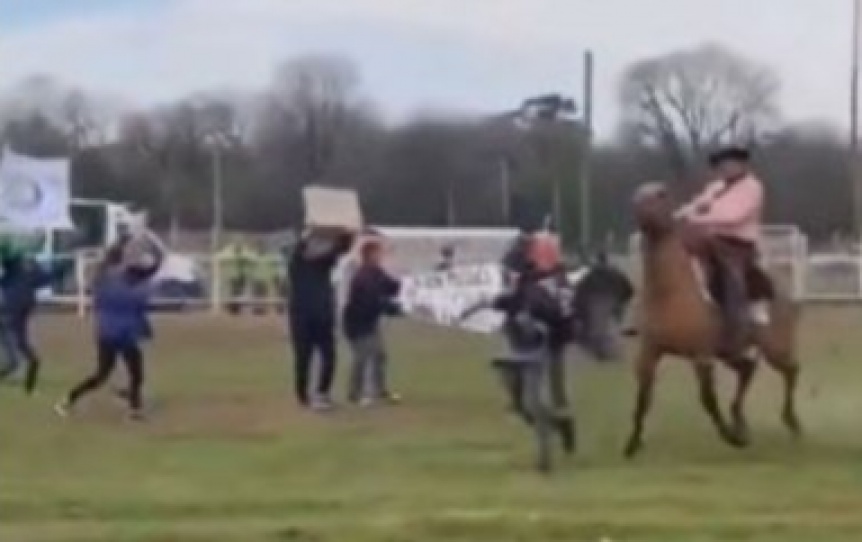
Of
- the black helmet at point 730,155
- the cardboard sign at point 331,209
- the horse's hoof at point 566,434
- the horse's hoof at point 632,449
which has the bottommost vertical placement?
the horse's hoof at point 632,449

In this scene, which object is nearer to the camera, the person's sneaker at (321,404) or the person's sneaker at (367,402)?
the person's sneaker at (321,404)

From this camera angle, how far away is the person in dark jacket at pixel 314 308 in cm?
2755

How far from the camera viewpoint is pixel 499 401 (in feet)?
91.2

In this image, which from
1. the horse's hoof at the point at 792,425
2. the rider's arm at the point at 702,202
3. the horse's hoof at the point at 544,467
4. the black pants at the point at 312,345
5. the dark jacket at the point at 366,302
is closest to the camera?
the horse's hoof at the point at 544,467

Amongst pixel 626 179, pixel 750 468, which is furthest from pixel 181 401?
pixel 626 179

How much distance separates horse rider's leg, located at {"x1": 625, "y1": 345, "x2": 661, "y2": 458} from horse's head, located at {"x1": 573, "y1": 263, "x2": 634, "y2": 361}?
153 centimetres

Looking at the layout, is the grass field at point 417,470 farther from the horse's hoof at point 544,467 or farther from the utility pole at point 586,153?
the utility pole at point 586,153

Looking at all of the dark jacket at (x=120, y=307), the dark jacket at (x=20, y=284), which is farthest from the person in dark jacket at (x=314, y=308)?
the dark jacket at (x=20, y=284)

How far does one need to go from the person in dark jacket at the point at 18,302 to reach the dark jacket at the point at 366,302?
4295mm

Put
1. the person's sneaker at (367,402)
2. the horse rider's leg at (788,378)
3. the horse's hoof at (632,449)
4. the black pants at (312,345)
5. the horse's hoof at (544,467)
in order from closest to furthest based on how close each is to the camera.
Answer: the horse's hoof at (544,467) < the horse's hoof at (632,449) < the horse rider's leg at (788,378) < the black pants at (312,345) < the person's sneaker at (367,402)

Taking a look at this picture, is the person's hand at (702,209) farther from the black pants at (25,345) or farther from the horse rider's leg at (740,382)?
the black pants at (25,345)

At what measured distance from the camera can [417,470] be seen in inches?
790

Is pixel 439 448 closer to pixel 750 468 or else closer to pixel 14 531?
pixel 750 468

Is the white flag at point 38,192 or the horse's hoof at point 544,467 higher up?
the white flag at point 38,192
